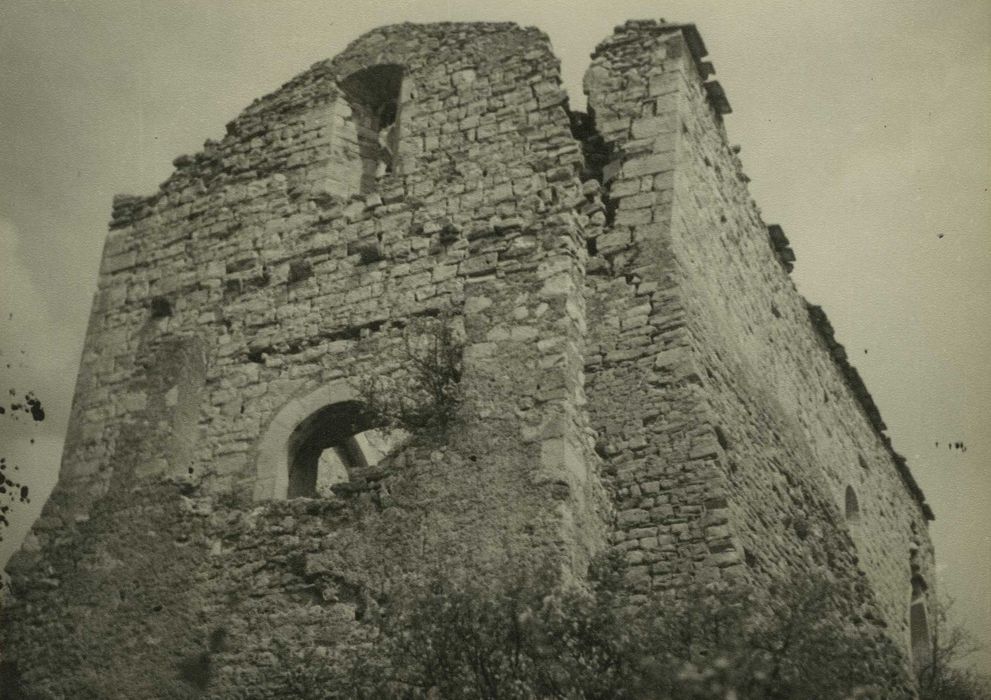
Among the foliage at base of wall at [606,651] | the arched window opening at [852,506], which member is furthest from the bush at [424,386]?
the arched window opening at [852,506]

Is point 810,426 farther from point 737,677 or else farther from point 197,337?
point 737,677

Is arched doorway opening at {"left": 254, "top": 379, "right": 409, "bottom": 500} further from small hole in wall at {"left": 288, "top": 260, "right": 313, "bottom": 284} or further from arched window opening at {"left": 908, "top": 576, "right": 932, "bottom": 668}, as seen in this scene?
arched window opening at {"left": 908, "top": 576, "right": 932, "bottom": 668}

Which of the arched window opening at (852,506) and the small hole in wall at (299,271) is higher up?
the small hole in wall at (299,271)

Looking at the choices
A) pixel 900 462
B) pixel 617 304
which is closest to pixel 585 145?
pixel 617 304

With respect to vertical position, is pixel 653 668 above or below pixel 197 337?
below

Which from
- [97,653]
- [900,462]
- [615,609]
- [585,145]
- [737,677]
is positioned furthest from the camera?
[900,462]

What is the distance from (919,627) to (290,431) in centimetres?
984

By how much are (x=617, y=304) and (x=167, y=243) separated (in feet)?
13.8

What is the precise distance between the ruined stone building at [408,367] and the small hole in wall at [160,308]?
0.03 metres

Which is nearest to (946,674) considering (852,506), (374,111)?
(852,506)

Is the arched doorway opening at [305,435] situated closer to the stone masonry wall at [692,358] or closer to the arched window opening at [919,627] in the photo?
the stone masonry wall at [692,358]

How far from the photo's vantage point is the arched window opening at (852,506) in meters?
14.6

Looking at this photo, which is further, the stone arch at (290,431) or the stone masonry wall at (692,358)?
the stone arch at (290,431)

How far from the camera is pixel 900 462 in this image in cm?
1806
